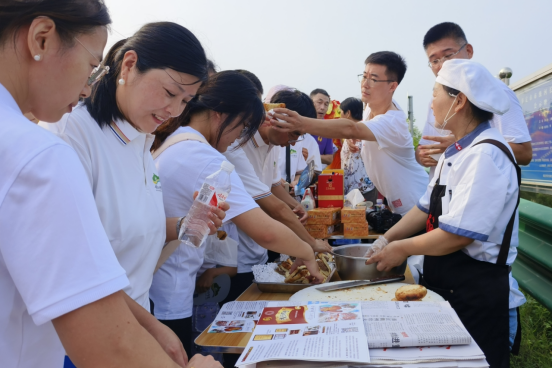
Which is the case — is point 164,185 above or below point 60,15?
below

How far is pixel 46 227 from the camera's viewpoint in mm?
664

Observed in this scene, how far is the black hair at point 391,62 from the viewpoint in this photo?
390cm

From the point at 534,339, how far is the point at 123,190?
3.94m

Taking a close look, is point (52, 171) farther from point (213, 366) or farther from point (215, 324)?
point (215, 324)

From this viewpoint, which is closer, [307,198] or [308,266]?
[308,266]

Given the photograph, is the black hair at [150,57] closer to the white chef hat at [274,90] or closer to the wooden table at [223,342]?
the wooden table at [223,342]

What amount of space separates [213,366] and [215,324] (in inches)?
28.3

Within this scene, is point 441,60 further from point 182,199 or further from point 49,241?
point 49,241

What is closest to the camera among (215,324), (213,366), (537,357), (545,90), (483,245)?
(213,366)

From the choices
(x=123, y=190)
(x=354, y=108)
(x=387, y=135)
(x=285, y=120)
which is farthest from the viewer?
(x=354, y=108)

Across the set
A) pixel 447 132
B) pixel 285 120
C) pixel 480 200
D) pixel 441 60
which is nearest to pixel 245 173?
pixel 285 120

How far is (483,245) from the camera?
203 centimetres

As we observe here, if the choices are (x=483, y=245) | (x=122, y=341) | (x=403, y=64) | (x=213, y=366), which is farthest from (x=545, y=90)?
(x=122, y=341)

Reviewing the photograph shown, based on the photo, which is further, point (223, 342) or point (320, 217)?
point (320, 217)
